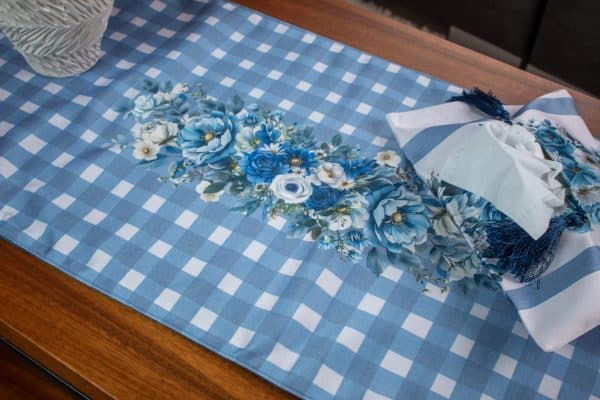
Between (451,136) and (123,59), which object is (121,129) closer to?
(123,59)

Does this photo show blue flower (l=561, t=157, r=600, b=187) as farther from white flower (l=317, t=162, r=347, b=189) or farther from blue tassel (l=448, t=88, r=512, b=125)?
white flower (l=317, t=162, r=347, b=189)

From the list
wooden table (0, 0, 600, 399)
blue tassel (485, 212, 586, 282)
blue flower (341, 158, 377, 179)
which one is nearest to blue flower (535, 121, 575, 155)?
blue tassel (485, 212, 586, 282)

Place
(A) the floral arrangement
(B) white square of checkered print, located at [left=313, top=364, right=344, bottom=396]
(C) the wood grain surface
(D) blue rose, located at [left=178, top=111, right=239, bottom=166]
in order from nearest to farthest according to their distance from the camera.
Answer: (B) white square of checkered print, located at [left=313, top=364, right=344, bottom=396]
(A) the floral arrangement
(D) blue rose, located at [left=178, top=111, right=239, bottom=166]
(C) the wood grain surface

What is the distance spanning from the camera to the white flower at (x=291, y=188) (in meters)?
0.91

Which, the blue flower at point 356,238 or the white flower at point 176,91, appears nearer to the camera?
the blue flower at point 356,238

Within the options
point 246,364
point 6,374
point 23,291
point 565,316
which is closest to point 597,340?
point 565,316

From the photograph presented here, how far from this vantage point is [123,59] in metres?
1.10

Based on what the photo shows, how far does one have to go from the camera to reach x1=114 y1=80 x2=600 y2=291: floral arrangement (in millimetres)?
848

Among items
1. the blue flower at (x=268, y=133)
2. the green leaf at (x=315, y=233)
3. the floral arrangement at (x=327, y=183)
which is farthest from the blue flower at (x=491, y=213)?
the blue flower at (x=268, y=133)

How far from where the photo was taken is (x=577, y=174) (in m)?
0.86

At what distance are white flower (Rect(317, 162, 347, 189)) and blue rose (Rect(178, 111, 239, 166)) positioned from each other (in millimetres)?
142

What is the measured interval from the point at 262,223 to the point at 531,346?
1.24 ft

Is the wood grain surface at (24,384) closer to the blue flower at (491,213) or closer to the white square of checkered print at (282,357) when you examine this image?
the white square of checkered print at (282,357)

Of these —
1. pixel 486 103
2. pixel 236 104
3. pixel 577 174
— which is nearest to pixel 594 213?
pixel 577 174
